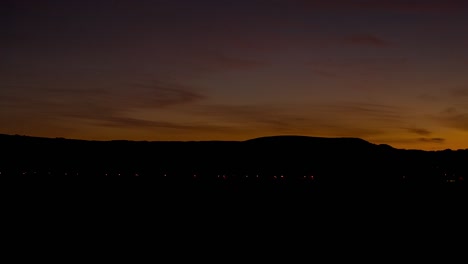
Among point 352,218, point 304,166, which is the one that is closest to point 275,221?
point 352,218

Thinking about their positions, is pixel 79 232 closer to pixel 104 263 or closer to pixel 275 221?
pixel 104 263

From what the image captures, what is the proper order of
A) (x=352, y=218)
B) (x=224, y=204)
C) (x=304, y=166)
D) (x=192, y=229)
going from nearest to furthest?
(x=192, y=229), (x=352, y=218), (x=224, y=204), (x=304, y=166)

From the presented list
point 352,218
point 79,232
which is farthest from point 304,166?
point 79,232

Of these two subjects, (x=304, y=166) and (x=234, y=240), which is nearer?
(x=234, y=240)

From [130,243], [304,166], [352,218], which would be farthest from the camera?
[304,166]

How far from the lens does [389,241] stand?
1332 cm

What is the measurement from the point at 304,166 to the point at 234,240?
175 ft

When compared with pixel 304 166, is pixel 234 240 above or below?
below

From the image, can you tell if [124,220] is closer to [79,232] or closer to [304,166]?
[79,232]

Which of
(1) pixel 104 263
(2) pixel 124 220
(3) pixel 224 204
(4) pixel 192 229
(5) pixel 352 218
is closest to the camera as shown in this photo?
(1) pixel 104 263

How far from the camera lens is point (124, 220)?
15906mm

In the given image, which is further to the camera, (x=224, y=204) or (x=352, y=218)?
(x=224, y=204)

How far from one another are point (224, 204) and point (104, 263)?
10.6 meters

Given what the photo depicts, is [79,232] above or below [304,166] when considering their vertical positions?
below
